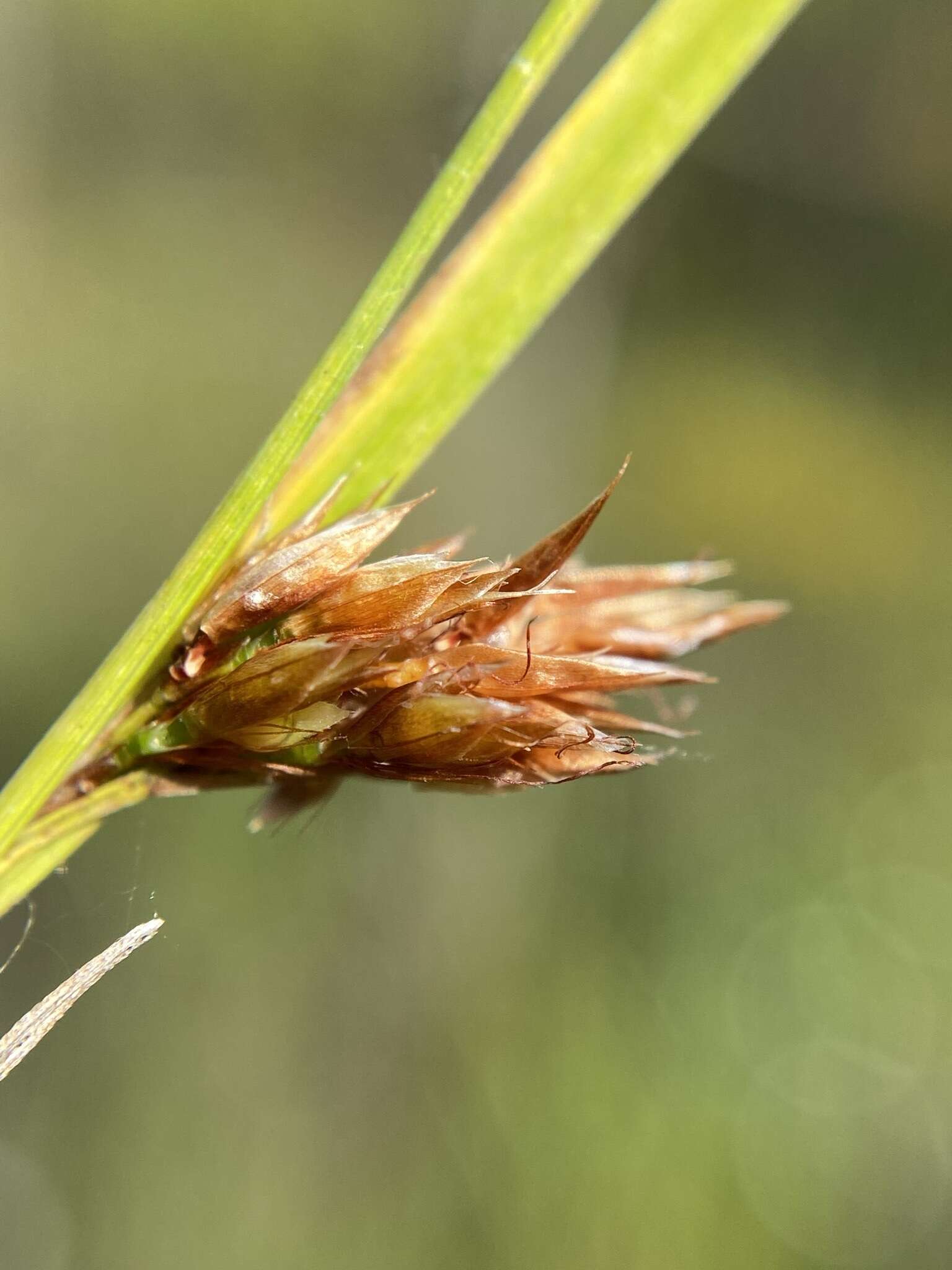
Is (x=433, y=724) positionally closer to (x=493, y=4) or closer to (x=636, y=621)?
(x=636, y=621)

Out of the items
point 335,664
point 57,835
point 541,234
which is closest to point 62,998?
point 57,835

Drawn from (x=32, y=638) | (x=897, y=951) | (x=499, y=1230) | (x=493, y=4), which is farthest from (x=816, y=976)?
(x=493, y=4)

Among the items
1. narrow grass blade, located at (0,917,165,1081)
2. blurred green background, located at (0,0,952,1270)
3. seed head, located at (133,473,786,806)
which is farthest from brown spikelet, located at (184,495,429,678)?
blurred green background, located at (0,0,952,1270)

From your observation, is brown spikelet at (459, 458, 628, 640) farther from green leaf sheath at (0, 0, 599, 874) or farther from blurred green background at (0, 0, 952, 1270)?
blurred green background at (0, 0, 952, 1270)

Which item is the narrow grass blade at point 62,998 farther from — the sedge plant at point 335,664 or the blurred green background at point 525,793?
the blurred green background at point 525,793

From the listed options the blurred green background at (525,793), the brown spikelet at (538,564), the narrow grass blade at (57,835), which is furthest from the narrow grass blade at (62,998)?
the blurred green background at (525,793)

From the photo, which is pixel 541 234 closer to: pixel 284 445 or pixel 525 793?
pixel 284 445
